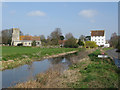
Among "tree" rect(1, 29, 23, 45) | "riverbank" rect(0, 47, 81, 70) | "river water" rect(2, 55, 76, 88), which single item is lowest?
"river water" rect(2, 55, 76, 88)

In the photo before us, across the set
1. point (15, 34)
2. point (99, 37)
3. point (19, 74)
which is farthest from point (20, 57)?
point (99, 37)

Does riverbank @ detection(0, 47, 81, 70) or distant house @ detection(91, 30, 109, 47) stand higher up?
distant house @ detection(91, 30, 109, 47)

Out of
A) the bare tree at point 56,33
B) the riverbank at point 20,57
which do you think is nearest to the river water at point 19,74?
the riverbank at point 20,57

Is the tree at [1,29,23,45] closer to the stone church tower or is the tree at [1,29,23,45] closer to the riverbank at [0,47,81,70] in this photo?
the stone church tower

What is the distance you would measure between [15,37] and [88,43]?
43.5 meters

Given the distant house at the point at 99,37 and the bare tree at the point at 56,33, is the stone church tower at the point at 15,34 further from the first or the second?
the distant house at the point at 99,37

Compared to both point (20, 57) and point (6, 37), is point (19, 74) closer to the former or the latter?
point (20, 57)

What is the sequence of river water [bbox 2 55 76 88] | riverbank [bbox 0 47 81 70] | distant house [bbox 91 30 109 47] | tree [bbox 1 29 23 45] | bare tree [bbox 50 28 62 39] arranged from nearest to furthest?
1. river water [bbox 2 55 76 88]
2. riverbank [bbox 0 47 81 70]
3. tree [bbox 1 29 23 45]
4. bare tree [bbox 50 28 62 39]
5. distant house [bbox 91 30 109 47]

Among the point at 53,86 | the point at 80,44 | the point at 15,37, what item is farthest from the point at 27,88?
the point at 15,37

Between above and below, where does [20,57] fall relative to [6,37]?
below

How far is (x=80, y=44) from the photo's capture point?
2923 inches

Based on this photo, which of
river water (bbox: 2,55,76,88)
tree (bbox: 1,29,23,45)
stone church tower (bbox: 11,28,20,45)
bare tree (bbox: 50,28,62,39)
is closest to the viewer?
river water (bbox: 2,55,76,88)

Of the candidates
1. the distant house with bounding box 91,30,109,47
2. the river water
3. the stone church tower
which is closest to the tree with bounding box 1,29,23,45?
the stone church tower

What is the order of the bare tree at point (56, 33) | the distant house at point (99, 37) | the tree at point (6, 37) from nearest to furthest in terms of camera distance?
the tree at point (6, 37)
the bare tree at point (56, 33)
the distant house at point (99, 37)
